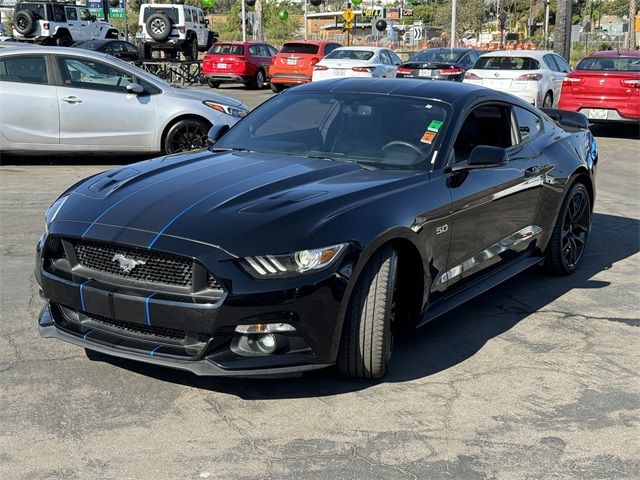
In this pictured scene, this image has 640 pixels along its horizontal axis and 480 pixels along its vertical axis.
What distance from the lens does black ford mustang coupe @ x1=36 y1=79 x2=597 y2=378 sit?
391 centimetres

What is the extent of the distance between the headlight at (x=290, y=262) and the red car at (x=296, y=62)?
2350 centimetres

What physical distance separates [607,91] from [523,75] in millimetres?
3013

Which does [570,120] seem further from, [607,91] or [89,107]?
[607,91]

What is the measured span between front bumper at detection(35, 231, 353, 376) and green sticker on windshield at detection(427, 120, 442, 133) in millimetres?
1551

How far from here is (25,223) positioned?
25.9 feet

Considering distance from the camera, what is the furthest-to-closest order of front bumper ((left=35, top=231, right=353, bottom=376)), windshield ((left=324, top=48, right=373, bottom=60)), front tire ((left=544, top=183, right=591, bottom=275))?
windshield ((left=324, top=48, right=373, bottom=60)) → front tire ((left=544, top=183, right=591, bottom=275)) → front bumper ((left=35, top=231, right=353, bottom=376))

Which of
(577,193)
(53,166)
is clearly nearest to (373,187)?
(577,193)

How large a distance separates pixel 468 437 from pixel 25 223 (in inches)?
211

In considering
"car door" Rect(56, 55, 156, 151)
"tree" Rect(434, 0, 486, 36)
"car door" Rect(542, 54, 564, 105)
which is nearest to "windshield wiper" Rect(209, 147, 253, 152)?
"car door" Rect(56, 55, 156, 151)

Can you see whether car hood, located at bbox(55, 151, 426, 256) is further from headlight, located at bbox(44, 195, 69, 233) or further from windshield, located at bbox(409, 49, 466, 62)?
windshield, located at bbox(409, 49, 466, 62)

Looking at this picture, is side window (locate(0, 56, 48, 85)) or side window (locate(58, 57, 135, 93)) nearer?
side window (locate(0, 56, 48, 85))

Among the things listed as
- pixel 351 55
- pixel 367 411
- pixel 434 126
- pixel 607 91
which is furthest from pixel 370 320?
pixel 351 55

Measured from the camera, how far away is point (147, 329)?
13.3 ft

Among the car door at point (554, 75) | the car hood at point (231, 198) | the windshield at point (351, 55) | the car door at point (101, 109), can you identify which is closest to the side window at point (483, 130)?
the car hood at point (231, 198)
